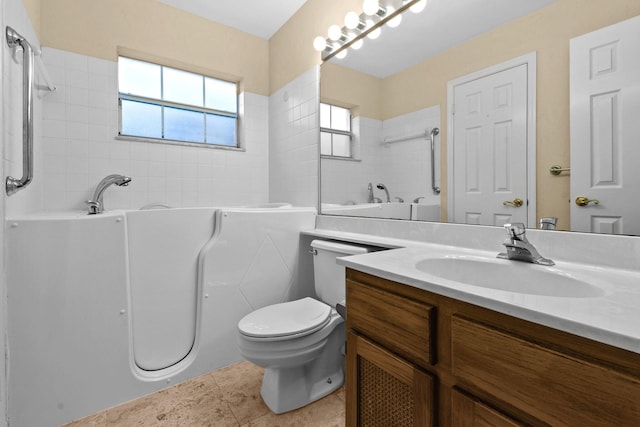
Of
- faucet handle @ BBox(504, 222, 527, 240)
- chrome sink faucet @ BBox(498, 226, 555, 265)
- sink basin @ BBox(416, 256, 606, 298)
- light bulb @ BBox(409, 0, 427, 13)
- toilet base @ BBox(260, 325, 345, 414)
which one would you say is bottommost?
toilet base @ BBox(260, 325, 345, 414)

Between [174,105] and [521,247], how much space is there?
2.52 m

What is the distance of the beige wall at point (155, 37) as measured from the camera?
6.28 feet

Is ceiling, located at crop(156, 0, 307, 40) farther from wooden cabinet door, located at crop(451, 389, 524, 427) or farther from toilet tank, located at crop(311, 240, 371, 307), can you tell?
wooden cabinet door, located at crop(451, 389, 524, 427)

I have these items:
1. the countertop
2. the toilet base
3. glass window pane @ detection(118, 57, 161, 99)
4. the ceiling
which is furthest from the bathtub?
the ceiling

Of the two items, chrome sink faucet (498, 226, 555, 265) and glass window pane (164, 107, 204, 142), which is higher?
glass window pane (164, 107, 204, 142)

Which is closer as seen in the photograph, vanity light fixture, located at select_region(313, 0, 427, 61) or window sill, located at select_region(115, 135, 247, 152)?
vanity light fixture, located at select_region(313, 0, 427, 61)

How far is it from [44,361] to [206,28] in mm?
2403

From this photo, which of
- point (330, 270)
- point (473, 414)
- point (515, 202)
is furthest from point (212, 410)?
point (515, 202)

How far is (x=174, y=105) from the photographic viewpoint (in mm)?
2404

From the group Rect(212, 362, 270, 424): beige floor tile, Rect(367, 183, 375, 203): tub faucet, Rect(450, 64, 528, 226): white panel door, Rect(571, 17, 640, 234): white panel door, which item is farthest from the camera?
Rect(367, 183, 375, 203): tub faucet

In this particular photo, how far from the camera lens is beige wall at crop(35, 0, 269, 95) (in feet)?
6.28

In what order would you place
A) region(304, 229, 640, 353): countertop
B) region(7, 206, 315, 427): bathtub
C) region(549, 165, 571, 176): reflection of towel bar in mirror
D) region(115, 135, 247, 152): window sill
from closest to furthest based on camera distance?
region(304, 229, 640, 353): countertop, region(549, 165, 571, 176): reflection of towel bar in mirror, region(7, 206, 315, 427): bathtub, region(115, 135, 247, 152): window sill

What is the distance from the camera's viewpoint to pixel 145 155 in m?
2.18

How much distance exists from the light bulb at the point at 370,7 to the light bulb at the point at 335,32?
0.78 ft
